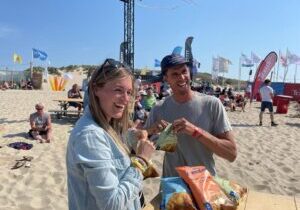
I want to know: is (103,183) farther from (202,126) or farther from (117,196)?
(202,126)

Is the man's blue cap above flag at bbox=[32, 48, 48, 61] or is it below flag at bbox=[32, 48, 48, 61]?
below

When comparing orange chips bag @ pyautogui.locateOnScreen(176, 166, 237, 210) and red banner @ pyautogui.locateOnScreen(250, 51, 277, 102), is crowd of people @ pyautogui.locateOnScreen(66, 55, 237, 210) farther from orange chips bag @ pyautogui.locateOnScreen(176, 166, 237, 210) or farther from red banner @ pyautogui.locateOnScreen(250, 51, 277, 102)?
red banner @ pyautogui.locateOnScreen(250, 51, 277, 102)

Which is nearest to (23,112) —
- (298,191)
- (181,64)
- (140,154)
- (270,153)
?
(270,153)

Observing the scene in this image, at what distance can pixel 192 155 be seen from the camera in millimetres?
2396

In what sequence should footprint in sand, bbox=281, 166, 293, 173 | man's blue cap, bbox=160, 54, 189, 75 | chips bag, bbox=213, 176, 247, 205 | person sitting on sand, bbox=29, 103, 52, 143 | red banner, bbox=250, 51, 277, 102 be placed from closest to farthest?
chips bag, bbox=213, 176, 247, 205, man's blue cap, bbox=160, 54, 189, 75, footprint in sand, bbox=281, 166, 293, 173, person sitting on sand, bbox=29, 103, 52, 143, red banner, bbox=250, 51, 277, 102

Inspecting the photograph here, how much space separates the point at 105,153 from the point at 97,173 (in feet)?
0.25

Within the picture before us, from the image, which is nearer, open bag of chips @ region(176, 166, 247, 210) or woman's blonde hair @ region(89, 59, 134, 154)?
woman's blonde hair @ region(89, 59, 134, 154)

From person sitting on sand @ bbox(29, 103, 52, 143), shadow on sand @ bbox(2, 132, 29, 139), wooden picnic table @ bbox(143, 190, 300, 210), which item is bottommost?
shadow on sand @ bbox(2, 132, 29, 139)

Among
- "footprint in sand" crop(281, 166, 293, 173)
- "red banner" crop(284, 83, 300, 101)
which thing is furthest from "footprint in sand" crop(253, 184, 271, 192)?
"red banner" crop(284, 83, 300, 101)

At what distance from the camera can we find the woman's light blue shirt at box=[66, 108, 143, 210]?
1.26m

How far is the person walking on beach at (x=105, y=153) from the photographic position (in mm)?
1266

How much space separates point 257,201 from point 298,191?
345 centimetres

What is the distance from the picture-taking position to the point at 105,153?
1301 mm

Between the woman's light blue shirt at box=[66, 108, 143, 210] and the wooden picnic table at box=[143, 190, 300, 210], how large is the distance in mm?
730
